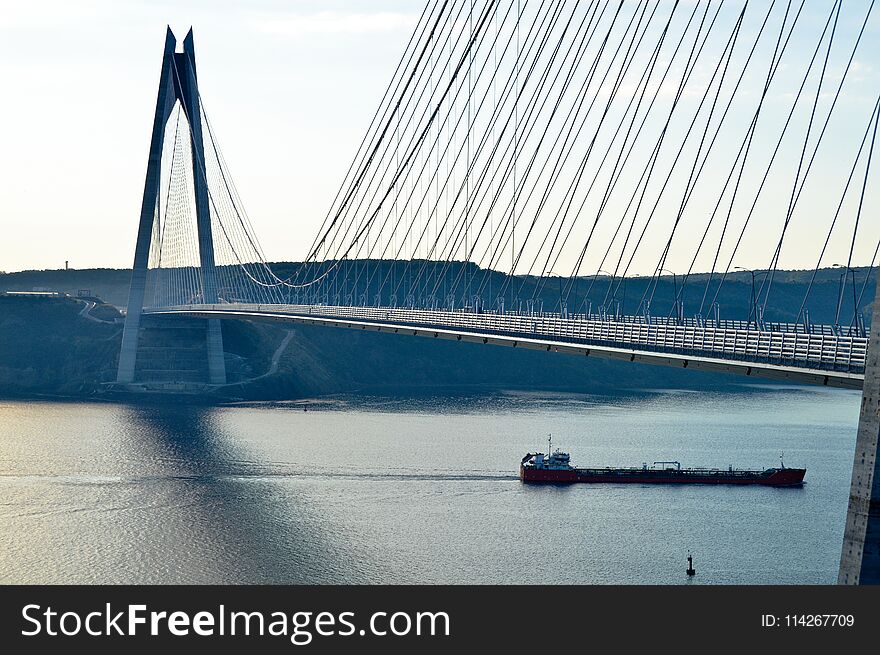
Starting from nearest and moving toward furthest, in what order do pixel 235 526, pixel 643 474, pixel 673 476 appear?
pixel 235 526 < pixel 673 476 < pixel 643 474

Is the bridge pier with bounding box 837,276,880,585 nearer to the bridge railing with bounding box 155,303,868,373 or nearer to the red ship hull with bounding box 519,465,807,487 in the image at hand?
the bridge railing with bounding box 155,303,868,373

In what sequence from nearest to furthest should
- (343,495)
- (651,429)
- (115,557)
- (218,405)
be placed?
(115,557) → (343,495) → (651,429) → (218,405)

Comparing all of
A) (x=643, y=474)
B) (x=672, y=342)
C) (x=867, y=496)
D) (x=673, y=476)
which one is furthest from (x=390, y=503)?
(x=867, y=496)

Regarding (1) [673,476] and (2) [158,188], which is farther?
(2) [158,188]

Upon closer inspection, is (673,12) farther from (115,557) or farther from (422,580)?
(115,557)

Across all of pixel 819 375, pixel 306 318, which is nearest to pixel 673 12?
pixel 819 375

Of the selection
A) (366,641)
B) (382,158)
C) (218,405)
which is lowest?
(218,405)

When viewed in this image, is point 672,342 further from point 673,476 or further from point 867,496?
point 673,476
